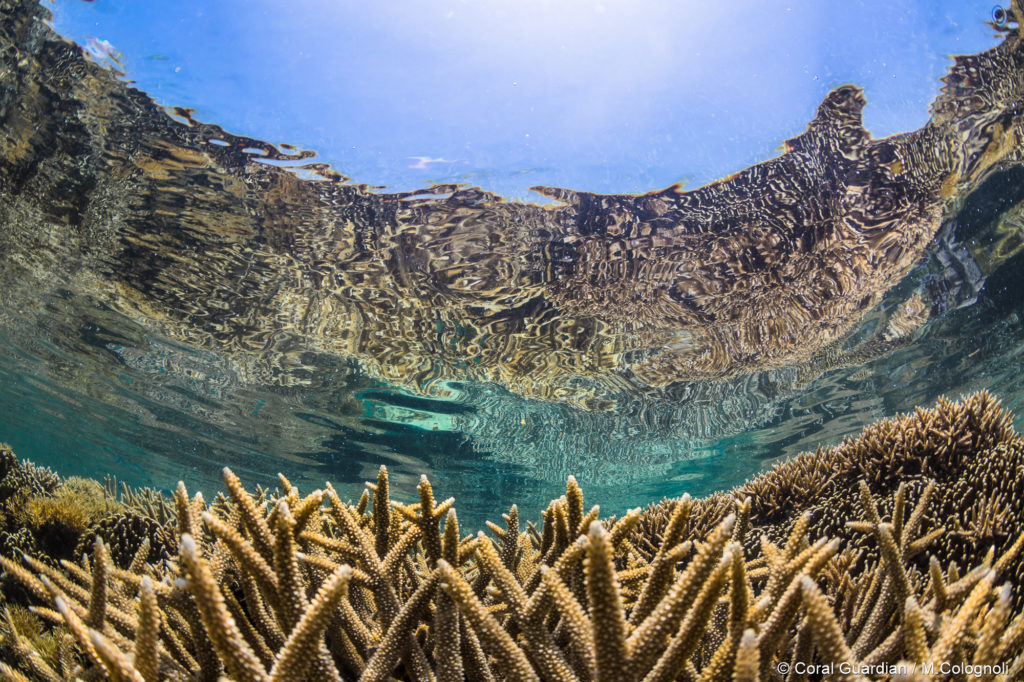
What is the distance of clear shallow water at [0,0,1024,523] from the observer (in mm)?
11625

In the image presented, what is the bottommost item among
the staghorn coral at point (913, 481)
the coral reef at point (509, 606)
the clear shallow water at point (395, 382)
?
the coral reef at point (509, 606)

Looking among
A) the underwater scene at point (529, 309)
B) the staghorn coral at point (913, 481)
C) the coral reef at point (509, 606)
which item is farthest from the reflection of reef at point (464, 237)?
the coral reef at point (509, 606)

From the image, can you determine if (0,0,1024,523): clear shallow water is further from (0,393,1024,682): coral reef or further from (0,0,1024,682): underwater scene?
(0,393,1024,682): coral reef

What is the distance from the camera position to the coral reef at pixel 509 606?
4.33 feet

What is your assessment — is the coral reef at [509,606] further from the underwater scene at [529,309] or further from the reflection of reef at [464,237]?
the reflection of reef at [464,237]

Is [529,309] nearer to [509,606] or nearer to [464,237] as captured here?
[464,237]

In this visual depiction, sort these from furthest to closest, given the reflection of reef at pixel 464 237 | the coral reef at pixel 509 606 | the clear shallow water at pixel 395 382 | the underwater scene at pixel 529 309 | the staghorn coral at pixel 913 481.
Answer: the clear shallow water at pixel 395 382 → the reflection of reef at pixel 464 237 → the staghorn coral at pixel 913 481 → the underwater scene at pixel 529 309 → the coral reef at pixel 509 606

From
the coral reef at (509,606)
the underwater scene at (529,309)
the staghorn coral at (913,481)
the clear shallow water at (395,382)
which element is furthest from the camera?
the clear shallow water at (395,382)

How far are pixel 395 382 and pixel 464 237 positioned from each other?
8.09 meters

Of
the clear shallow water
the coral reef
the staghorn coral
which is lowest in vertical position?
the coral reef

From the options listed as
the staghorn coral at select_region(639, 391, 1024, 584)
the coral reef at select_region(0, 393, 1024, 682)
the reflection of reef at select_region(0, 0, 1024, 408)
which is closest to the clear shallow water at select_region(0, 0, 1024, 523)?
the reflection of reef at select_region(0, 0, 1024, 408)

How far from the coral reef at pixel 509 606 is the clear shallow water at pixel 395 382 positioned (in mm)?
8304

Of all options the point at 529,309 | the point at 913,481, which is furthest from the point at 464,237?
the point at 913,481

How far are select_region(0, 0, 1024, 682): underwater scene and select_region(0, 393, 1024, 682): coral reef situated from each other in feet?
0.05
